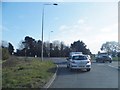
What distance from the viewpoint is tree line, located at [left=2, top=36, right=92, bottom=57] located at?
105 metres

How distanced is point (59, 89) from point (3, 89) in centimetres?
291

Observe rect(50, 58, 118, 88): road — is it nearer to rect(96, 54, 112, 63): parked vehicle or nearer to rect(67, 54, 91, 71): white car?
rect(67, 54, 91, 71): white car

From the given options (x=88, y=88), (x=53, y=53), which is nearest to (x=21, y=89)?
(x=88, y=88)

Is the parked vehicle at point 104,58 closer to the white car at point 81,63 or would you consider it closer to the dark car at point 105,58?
the dark car at point 105,58

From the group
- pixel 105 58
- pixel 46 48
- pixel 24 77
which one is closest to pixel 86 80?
pixel 24 77

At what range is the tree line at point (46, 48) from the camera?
105 m

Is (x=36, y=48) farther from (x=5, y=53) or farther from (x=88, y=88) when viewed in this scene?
(x=88, y=88)

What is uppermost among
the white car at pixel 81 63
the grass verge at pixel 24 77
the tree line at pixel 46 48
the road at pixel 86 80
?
the tree line at pixel 46 48

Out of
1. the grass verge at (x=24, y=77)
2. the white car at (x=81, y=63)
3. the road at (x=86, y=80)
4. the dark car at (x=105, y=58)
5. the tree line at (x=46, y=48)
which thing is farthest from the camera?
the tree line at (x=46, y=48)

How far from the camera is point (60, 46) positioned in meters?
126

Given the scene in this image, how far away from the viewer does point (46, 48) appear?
351 ft

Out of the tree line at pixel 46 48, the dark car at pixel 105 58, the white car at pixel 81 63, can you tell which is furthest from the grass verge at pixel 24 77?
the tree line at pixel 46 48

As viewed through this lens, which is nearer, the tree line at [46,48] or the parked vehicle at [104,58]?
the parked vehicle at [104,58]

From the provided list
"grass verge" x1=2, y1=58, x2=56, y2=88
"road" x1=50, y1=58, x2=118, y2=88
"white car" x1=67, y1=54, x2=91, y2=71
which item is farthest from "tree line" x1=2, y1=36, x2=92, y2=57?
"road" x1=50, y1=58, x2=118, y2=88
